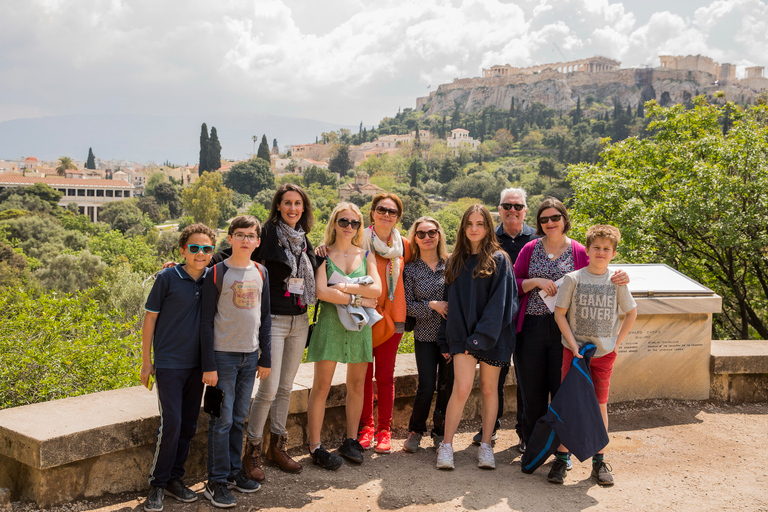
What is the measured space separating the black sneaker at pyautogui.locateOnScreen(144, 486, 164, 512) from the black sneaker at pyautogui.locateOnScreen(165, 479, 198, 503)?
0.07 m

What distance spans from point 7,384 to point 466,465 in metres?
3.59

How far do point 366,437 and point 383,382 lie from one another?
1.03ft

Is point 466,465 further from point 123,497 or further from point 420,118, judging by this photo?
point 420,118

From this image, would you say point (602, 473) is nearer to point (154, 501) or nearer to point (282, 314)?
point (282, 314)

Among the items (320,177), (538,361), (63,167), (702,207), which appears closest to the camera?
(538,361)

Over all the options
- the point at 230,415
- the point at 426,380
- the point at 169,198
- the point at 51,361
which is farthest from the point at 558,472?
the point at 169,198

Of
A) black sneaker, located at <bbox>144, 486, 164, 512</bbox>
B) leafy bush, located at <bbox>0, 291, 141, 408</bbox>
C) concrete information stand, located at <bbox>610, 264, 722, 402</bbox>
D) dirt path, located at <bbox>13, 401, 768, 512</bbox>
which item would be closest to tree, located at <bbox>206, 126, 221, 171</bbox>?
leafy bush, located at <bbox>0, 291, 141, 408</bbox>

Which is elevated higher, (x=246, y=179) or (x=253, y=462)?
(x=246, y=179)

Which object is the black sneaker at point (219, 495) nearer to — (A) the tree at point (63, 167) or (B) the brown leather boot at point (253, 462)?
(B) the brown leather boot at point (253, 462)

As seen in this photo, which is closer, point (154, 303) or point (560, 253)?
point (154, 303)

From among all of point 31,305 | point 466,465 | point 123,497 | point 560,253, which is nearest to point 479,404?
point 466,465

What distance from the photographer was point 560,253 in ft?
10.5

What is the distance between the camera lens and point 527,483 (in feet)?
9.55

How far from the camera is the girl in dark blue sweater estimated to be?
2996 mm
